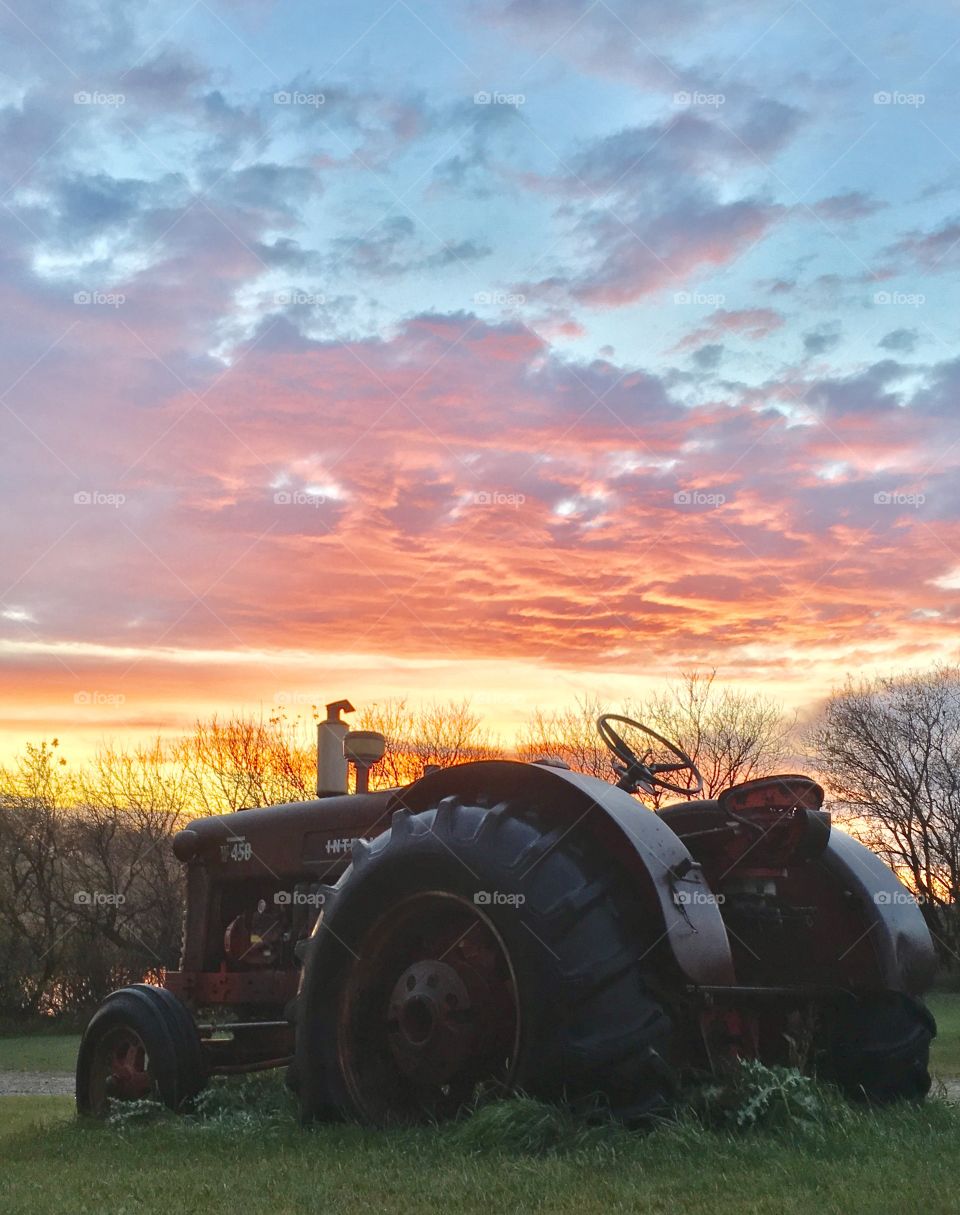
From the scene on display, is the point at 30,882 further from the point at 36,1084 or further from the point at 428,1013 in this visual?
the point at 428,1013

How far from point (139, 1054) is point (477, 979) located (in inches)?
109

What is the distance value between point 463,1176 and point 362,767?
3.63 metres

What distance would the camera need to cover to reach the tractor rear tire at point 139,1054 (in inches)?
244

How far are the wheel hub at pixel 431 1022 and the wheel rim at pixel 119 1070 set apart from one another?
7.41ft

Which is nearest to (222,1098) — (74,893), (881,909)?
(881,909)

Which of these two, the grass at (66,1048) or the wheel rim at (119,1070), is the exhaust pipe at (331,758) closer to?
the wheel rim at (119,1070)

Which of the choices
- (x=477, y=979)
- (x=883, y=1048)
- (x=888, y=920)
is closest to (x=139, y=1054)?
(x=477, y=979)

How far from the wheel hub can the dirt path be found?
12.2 m

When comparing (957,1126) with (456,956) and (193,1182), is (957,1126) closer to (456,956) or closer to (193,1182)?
(456,956)

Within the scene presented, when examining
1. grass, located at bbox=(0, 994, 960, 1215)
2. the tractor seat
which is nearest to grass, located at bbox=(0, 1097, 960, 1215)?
grass, located at bbox=(0, 994, 960, 1215)

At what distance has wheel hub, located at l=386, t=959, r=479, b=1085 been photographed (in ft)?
14.6

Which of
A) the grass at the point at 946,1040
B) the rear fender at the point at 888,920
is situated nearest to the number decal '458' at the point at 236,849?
the rear fender at the point at 888,920

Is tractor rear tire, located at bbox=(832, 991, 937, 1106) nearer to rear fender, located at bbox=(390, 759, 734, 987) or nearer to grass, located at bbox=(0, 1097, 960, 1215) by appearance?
grass, located at bbox=(0, 1097, 960, 1215)

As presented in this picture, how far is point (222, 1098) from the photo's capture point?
611cm
